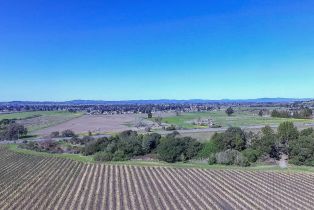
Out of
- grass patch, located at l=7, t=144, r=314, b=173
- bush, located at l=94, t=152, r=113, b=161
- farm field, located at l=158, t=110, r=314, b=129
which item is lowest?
grass patch, located at l=7, t=144, r=314, b=173

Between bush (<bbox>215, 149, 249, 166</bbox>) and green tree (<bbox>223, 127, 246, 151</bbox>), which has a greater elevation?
green tree (<bbox>223, 127, 246, 151</bbox>)

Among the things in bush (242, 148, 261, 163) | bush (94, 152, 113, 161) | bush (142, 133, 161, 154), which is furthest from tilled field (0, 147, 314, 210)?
bush (142, 133, 161, 154)

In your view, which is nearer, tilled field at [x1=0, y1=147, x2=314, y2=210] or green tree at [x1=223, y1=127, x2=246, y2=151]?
tilled field at [x1=0, y1=147, x2=314, y2=210]

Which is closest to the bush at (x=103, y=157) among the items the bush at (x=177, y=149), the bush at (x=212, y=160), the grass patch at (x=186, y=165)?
the grass patch at (x=186, y=165)

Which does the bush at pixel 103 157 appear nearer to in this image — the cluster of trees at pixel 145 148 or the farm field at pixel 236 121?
the cluster of trees at pixel 145 148

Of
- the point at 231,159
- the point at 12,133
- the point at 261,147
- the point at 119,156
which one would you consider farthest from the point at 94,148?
the point at 12,133

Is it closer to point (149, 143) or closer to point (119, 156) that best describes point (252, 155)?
point (149, 143)

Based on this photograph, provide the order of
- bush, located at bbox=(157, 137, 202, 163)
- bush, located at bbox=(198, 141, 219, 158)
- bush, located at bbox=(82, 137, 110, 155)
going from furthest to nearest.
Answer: bush, located at bbox=(82, 137, 110, 155) → bush, located at bbox=(198, 141, 219, 158) → bush, located at bbox=(157, 137, 202, 163)

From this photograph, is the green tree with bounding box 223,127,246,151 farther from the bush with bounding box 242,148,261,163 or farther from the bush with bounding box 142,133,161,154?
the bush with bounding box 142,133,161,154
